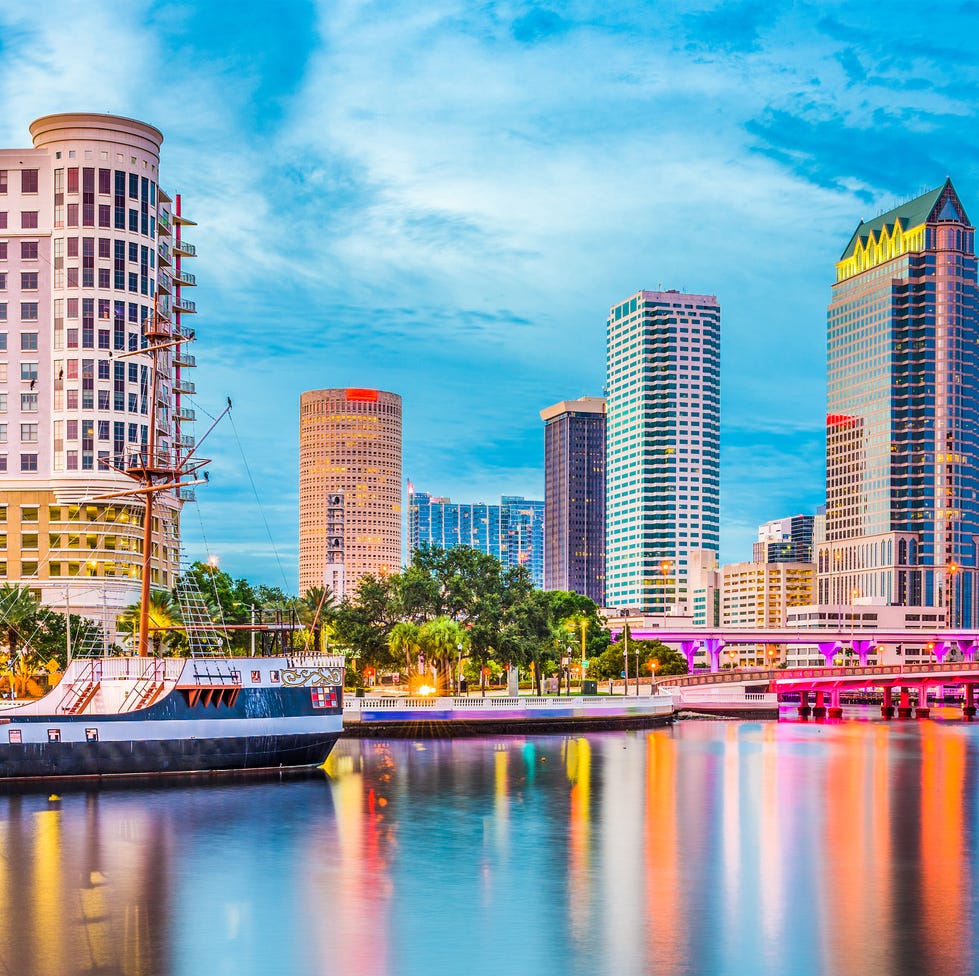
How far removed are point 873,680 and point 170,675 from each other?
12501 centimetres

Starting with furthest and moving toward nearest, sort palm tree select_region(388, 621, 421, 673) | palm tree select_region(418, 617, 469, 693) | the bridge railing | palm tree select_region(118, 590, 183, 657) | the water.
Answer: the bridge railing → palm tree select_region(418, 617, 469, 693) → palm tree select_region(388, 621, 421, 673) → palm tree select_region(118, 590, 183, 657) → the water

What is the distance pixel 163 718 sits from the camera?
3056 inches

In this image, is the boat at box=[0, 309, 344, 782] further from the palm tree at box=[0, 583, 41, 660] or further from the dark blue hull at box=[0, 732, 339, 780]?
the palm tree at box=[0, 583, 41, 660]

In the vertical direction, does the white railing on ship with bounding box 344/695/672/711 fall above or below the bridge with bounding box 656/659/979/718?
above

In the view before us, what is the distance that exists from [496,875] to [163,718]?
3323cm

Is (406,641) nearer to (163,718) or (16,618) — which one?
(16,618)

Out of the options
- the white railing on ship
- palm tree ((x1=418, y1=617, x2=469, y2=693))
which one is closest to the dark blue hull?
the white railing on ship

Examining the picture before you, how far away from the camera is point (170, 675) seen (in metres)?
78.2

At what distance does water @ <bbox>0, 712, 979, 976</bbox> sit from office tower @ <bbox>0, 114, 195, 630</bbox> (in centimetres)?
6254

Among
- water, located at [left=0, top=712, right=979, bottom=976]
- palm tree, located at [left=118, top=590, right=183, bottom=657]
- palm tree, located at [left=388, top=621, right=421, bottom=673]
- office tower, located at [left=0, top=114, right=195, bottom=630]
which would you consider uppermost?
office tower, located at [left=0, top=114, right=195, bottom=630]

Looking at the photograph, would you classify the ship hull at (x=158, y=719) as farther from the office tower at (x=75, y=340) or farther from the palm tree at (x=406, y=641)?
the office tower at (x=75, y=340)

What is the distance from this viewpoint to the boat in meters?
75.8

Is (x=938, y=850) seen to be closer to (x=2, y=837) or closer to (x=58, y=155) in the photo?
(x=2, y=837)

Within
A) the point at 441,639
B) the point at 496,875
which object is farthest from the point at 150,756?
the point at 441,639
